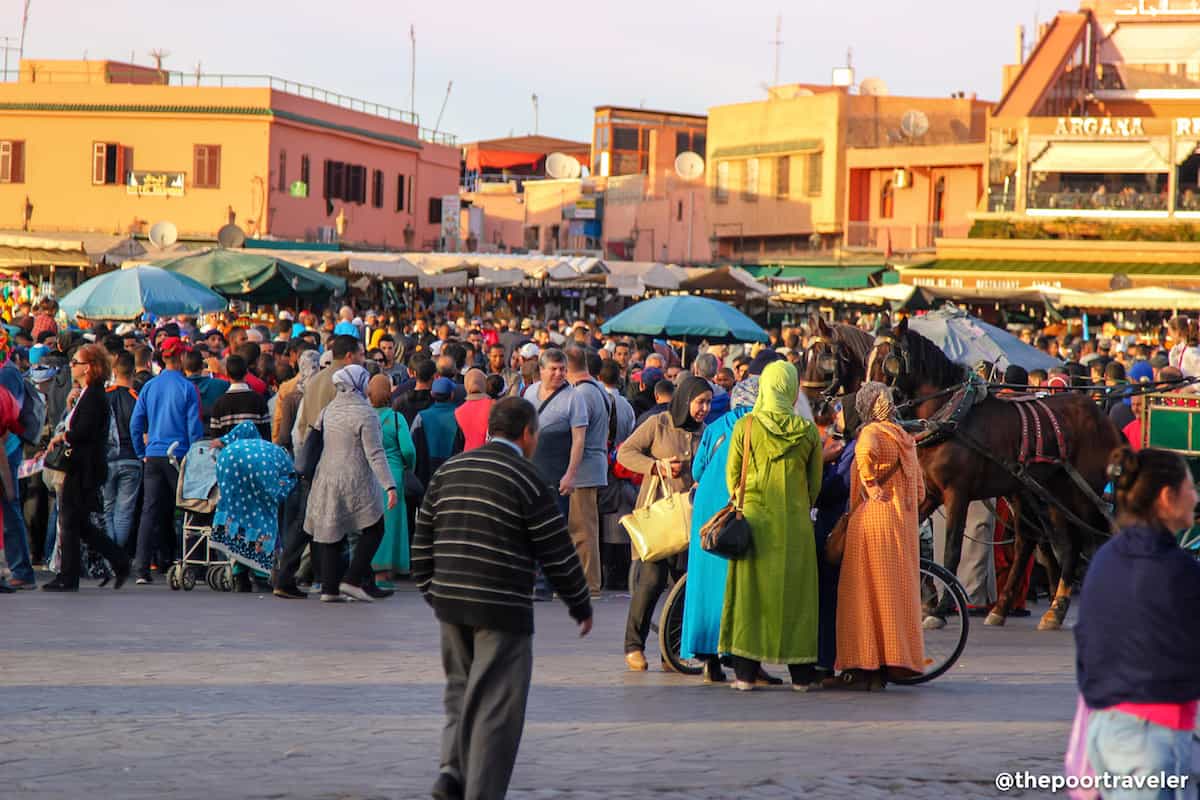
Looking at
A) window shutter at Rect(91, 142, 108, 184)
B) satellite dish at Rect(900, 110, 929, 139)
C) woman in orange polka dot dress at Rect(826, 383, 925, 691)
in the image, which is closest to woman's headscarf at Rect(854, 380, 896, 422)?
woman in orange polka dot dress at Rect(826, 383, 925, 691)

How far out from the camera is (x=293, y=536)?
13383 millimetres

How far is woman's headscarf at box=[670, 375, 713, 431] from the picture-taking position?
1028cm

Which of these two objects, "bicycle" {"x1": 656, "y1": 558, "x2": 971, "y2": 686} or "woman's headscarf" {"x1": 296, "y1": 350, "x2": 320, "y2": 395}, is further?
"woman's headscarf" {"x1": 296, "y1": 350, "x2": 320, "y2": 395}

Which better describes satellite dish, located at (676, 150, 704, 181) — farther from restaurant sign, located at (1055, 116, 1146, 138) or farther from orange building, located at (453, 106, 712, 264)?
restaurant sign, located at (1055, 116, 1146, 138)

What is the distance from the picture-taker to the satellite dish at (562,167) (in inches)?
2874

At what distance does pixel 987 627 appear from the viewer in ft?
41.3

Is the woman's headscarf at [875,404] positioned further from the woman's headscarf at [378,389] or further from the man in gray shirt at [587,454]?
the woman's headscarf at [378,389]

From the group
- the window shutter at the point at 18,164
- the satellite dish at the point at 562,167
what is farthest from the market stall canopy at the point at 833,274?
the window shutter at the point at 18,164

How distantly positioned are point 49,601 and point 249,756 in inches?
226

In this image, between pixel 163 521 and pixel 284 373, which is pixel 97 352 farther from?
pixel 284 373

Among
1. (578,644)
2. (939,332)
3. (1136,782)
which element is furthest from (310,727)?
(939,332)

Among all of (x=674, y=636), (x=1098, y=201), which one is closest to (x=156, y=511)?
(x=674, y=636)

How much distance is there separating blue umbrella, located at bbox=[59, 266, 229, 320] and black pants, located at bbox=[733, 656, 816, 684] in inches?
501

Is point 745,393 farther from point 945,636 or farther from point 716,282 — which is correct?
point 716,282
